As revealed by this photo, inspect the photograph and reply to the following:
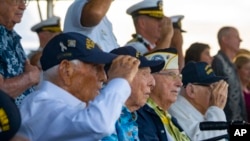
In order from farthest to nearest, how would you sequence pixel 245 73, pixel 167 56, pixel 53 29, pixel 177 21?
pixel 245 73
pixel 177 21
pixel 53 29
pixel 167 56

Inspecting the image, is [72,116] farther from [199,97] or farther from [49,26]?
[49,26]

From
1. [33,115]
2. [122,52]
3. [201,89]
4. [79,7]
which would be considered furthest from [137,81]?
[201,89]

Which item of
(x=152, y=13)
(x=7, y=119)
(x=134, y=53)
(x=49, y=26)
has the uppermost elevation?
(x=7, y=119)

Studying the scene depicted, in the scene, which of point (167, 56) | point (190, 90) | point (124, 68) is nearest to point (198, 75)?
point (190, 90)

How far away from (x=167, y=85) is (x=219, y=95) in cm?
69

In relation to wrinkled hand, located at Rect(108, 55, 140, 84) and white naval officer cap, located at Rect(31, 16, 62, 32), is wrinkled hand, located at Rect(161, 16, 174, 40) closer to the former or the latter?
white naval officer cap, located at Rect(31, 16, 62, 32)

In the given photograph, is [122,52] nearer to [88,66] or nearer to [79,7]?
[79,7]

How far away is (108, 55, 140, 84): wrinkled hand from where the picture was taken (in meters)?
3.80

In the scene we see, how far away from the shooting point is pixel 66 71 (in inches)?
157

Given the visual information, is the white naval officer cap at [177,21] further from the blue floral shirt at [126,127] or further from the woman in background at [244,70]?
the blue floral shirt at [126,127]

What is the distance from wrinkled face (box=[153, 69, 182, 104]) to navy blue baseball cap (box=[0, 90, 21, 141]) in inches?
114

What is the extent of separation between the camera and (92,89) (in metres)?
4.04

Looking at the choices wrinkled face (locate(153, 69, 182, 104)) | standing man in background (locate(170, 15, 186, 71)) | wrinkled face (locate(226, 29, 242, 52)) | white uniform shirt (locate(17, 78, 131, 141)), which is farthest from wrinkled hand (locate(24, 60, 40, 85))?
wrinkled face (locate(226, 29, 242, 52))

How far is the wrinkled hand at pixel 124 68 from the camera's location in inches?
150
